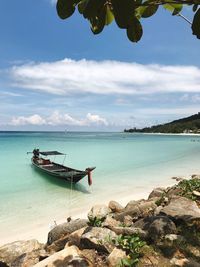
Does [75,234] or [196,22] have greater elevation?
[196,22]

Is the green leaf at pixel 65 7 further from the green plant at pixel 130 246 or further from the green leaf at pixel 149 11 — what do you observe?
the green plant at pixel 130 246

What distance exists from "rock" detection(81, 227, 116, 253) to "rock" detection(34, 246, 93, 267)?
317 millimetres

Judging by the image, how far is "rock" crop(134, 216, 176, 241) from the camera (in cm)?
545

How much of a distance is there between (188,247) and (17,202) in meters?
11.1

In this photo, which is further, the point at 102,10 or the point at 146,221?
the point at 146,221

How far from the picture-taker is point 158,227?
555 cm

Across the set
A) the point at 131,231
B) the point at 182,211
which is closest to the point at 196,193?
the point at 182,211

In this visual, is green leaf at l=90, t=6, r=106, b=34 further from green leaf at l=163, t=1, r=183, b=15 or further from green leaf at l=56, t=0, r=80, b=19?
green leaf at l=163, t=1, r=183, b=15

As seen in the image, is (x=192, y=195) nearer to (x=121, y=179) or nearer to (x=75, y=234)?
(x=75, y=234)

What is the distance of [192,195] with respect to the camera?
852cm

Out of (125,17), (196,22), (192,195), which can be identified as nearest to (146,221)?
(192,195)

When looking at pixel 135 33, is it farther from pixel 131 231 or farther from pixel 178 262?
pixel 131 231

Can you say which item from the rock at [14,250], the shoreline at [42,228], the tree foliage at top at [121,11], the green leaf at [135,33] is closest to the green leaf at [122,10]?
the tree foliage at top at [121,11]

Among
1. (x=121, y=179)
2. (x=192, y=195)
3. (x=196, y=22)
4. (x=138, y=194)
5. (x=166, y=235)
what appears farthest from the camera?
(x=121, y=179)
